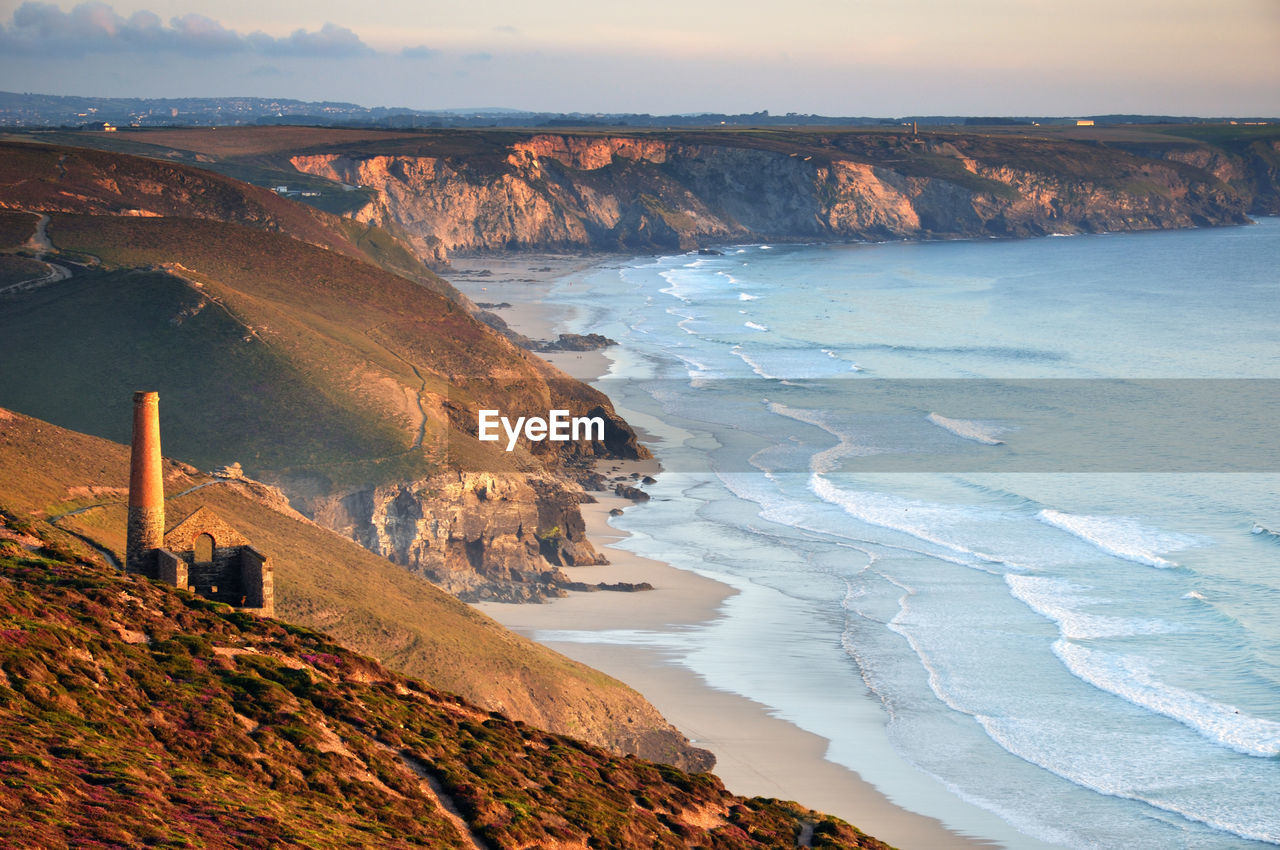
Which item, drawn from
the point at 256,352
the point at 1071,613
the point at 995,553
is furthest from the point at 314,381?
the point at 1071,613

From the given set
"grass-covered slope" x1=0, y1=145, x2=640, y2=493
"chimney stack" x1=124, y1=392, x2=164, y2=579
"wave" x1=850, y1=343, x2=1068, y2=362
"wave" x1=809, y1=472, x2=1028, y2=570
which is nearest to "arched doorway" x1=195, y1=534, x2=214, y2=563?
"chimney stack" x1=124, y1=392, x2=164, y2=579

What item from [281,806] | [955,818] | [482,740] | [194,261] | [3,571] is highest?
[194,261]

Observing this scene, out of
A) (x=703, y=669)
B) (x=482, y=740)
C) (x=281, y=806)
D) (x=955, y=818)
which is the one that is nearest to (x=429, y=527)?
(x=703, y=669)

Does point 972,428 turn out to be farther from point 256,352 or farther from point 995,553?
point 256,352

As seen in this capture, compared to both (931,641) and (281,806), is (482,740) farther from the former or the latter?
(931,641)

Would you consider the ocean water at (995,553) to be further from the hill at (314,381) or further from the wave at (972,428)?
the hill at (314,381)

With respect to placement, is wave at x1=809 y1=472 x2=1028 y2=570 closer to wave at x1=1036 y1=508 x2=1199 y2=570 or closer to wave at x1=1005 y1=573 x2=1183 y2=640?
wave at x1=1005 y1=573 x2=1183 y2=640
